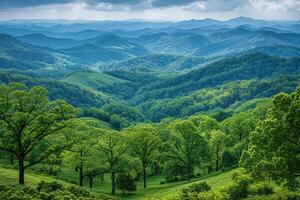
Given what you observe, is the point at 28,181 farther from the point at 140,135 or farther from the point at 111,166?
the point at 140,135

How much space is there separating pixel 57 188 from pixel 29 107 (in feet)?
44.6

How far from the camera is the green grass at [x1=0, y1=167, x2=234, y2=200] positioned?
63.8m

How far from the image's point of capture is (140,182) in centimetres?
11238

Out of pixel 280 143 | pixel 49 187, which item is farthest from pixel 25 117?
pixel 280 143

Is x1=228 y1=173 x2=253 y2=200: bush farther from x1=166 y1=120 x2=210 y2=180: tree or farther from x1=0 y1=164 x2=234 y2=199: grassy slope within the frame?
x1=166 y1=120 x2=210 y2=180: tree

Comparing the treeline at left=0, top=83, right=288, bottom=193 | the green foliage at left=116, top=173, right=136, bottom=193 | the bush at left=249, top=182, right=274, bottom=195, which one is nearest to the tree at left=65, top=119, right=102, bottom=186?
the treeline at left=0, top=83, right=288, bottom=193

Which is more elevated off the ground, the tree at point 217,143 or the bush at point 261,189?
the tree at point 217,143

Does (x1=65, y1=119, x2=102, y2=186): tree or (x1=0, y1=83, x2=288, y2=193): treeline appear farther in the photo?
(x1=65, y1=119, x2=102, y2=186): tree

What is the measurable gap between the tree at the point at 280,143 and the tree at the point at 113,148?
48.3m

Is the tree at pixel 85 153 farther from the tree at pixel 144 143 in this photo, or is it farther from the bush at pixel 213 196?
the bush at pixel 213 196

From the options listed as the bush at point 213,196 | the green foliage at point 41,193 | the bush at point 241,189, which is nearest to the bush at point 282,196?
the bush at point 241,189

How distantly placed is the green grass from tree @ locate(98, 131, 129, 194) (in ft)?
20.9

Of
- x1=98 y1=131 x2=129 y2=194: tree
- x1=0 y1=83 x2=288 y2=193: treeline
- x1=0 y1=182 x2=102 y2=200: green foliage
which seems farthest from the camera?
x1=98 y1=131 x2=129 y2=194: tree

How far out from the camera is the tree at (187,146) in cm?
9456
